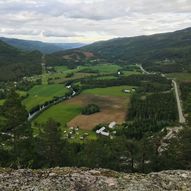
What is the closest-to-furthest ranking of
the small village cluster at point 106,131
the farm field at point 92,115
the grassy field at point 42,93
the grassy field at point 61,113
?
the small village cluster at point 106,131
the farm field at point 92,115
the grassy field at point 61,113
the grassy field at point 42,93

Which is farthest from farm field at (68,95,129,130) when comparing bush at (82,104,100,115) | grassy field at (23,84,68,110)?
grassy field at (23,84,68,110)

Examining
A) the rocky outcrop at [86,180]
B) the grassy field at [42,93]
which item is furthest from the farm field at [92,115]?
the rocky outcrop at [86,180]

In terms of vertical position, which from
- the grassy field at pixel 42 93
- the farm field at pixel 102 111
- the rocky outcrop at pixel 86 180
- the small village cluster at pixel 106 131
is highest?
the rocky outcrop at pixel 86 180

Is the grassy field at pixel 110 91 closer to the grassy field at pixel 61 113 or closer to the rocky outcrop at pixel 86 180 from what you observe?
the grassy field at pixel 61 113

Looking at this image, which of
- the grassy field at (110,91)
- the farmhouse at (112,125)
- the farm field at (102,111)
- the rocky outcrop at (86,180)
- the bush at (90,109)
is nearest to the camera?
the rocky outcrop at (86,180)

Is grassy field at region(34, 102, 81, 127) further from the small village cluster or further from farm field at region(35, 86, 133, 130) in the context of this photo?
the small village cluster

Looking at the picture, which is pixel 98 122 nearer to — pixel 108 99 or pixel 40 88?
pixel 108 99

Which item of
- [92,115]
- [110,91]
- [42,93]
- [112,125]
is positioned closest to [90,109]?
[92,115]
